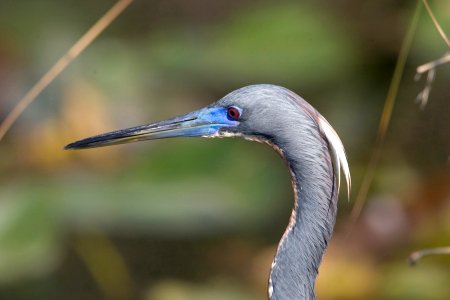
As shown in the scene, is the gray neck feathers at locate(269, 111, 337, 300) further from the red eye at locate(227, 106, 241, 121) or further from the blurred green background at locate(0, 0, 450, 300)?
the blurred green background at locate(0, 0, 450, 300)

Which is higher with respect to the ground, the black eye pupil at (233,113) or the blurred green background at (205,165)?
the black eye pupil at (233,113)

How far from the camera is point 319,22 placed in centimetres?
479

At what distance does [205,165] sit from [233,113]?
5.02 feet

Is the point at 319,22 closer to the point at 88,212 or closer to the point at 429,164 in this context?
the point at 429,164

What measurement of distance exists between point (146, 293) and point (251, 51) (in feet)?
3.75

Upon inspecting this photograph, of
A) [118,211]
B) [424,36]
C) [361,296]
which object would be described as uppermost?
[424,36]

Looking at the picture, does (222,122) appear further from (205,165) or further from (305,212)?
(205,165)

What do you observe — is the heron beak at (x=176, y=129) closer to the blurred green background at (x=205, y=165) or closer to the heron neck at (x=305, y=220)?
the heron neck at (x=305, y=220)

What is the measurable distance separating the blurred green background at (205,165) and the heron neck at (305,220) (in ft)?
4.64

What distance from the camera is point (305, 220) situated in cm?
254

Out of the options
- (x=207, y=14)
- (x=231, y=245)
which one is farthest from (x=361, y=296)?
(x=207, y=14)

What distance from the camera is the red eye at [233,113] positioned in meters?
2.66

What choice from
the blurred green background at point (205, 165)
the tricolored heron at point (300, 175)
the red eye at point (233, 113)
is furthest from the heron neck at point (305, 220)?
the blurred green background at point (205, 165)

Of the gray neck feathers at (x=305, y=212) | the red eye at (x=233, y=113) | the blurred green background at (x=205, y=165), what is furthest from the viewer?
the blurred green background at (x=205, y=165)
